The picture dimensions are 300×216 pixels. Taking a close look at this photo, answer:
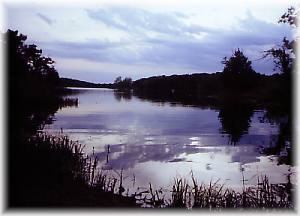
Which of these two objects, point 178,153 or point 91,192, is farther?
point 178,153

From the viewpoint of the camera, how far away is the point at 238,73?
48.2 m

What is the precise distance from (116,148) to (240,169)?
4555 millimetres

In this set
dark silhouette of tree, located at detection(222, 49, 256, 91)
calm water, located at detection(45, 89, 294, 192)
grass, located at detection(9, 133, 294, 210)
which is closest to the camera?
grass, located at detection(9, 133, 294, 210)

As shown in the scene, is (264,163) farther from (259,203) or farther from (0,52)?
(0,52)

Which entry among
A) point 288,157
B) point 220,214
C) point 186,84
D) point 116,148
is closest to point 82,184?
point 220,214

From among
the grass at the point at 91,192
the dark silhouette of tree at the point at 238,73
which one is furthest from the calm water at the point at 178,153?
the dark silhouette of tree at the point at 238,73

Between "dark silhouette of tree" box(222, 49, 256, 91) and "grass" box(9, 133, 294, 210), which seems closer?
"grass" box(9, 133, 294, 210)

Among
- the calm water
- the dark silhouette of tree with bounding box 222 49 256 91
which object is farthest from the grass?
the dark silhouette of tree with bounding box 222 49 256 91

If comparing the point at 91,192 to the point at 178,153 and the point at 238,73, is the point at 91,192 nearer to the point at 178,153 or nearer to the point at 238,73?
the point at 178,153

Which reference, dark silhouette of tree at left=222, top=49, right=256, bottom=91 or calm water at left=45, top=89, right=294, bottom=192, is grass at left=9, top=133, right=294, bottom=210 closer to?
calm water at left=45, top=89, right=294, bottom=192

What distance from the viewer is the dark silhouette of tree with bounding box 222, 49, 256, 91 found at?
1868 inches

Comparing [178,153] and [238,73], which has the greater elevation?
[238,73]

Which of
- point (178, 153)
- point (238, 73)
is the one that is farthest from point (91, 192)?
point (238, 73)

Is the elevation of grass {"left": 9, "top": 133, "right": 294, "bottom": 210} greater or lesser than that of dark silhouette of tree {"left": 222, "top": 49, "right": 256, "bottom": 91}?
lesser
